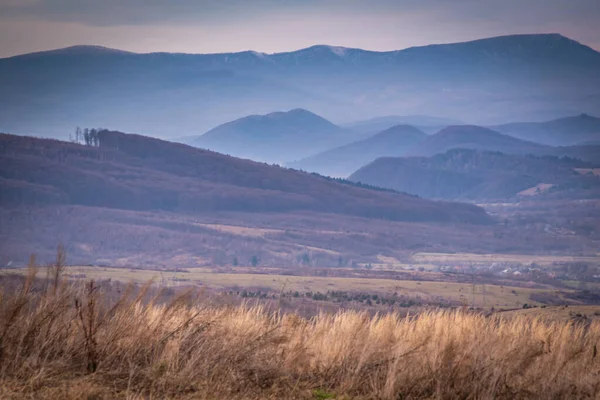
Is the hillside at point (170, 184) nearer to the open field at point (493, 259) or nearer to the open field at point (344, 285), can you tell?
the open field at point (493, 259)

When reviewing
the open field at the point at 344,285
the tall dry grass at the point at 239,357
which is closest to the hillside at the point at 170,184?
the open field at the point at 344,285

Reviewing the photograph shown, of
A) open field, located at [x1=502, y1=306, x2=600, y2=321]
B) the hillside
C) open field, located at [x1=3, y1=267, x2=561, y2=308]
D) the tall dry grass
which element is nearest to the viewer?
the tall dry grass

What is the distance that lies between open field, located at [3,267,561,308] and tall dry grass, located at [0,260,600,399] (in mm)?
39417

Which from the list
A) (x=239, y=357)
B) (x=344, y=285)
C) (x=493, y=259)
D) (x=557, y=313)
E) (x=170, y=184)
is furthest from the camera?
(x=170, y=184)

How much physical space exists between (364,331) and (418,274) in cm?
7054

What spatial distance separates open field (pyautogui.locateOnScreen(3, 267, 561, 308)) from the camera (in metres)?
57.9

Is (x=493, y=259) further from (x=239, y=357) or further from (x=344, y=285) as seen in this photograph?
(x=239, y=357)

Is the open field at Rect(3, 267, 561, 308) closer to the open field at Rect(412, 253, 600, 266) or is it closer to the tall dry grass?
the tall dry grass

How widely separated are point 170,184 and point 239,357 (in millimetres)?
142282

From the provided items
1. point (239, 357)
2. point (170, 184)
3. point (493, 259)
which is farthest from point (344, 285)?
point (170, 184)

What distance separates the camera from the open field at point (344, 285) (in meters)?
57.9

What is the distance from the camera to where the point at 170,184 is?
505ft

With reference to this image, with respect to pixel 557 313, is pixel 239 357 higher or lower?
higher

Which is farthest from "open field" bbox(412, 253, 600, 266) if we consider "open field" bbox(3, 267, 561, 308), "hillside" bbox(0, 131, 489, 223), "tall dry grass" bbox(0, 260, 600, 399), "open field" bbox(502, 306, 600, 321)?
"tall dry grass" bbox(0, 260, 600, 399)
